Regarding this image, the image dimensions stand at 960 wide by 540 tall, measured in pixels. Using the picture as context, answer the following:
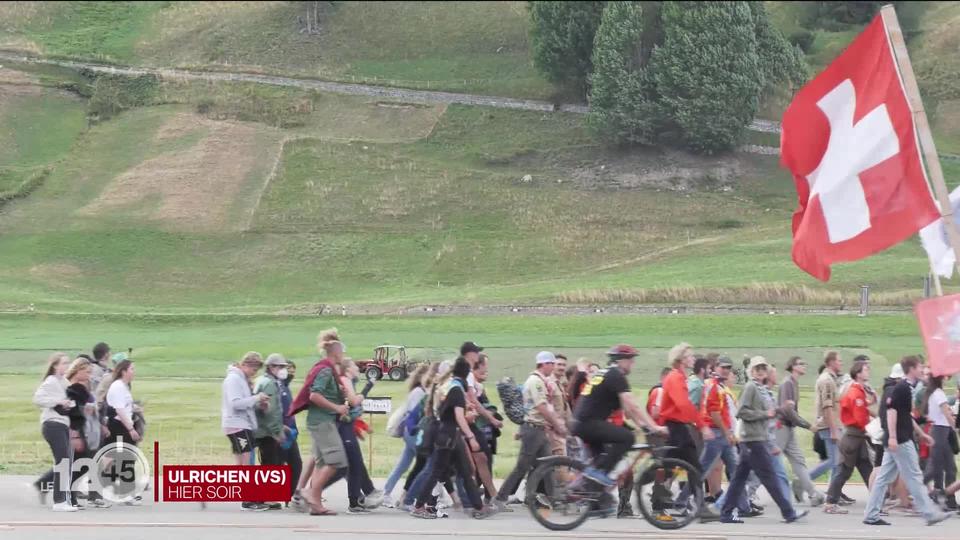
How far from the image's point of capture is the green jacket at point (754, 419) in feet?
55.9

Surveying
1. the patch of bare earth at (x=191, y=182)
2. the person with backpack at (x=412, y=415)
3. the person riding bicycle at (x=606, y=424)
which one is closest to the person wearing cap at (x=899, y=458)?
the person riding bicycle at (x=606, y=424)

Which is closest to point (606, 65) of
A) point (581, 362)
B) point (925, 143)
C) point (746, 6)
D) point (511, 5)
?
point (746, 6)

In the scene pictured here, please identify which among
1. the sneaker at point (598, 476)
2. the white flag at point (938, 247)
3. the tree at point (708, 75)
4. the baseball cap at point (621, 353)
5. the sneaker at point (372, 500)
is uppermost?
the tree at point (708, 75)

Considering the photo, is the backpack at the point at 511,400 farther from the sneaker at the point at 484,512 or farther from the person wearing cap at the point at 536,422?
the sneaker at the point at 484,512

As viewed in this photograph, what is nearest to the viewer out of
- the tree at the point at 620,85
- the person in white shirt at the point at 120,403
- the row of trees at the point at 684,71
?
the person in white shirt at the point at 120,403

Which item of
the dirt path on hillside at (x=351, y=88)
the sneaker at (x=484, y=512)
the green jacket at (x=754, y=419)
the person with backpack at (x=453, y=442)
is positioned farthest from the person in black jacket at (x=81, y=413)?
the dirt path on hillside at (x=351, y=88)

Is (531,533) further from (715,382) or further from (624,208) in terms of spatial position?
(624,208)

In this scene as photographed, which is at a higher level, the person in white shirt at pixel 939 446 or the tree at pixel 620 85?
the tree at pixel 620 85

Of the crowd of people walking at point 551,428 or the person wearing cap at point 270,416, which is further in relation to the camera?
the person wearing cap at point 270,416

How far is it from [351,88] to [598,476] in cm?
8797

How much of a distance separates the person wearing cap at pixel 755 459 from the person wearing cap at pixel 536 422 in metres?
1.98

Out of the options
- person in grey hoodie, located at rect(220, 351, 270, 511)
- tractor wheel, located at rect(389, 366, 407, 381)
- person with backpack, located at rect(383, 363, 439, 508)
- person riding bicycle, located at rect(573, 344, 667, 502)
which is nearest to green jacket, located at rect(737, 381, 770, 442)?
person riding bicycle, located at rect(573, 344, 667, 502)

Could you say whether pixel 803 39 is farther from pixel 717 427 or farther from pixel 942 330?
pixel 942 330

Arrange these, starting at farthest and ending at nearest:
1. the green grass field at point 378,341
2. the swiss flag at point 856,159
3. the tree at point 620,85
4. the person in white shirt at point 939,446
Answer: the tree at point 620,85
the green grass field at point 378,341
the person in white shirt at point 939,446
the swiss flag at point 856,159
